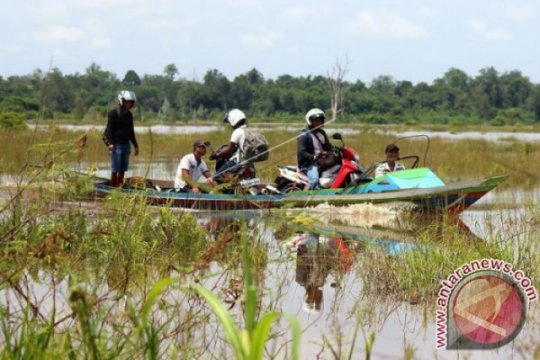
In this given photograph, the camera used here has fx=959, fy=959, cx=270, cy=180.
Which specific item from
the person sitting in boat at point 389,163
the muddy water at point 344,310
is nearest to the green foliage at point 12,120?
the person sitting in boat at point 389,163

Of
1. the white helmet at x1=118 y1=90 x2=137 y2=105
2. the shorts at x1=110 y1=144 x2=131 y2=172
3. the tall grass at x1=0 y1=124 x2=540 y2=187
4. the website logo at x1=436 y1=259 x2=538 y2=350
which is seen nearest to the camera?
the website logo at x1=436 y1=259 x2=538 y2=350

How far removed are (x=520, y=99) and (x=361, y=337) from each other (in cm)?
9155

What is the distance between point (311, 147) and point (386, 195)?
1.31 m

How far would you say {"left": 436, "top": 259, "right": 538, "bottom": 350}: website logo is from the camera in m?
5.83

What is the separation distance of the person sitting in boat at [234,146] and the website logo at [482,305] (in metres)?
6.10

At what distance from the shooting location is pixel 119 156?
A: 43.1 ft

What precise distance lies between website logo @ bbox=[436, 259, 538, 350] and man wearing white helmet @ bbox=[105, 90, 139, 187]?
7022mm

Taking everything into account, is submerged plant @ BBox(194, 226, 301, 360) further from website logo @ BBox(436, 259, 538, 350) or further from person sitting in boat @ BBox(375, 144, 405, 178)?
person sitting in boat @ BBox(375, 144, 405, 178)

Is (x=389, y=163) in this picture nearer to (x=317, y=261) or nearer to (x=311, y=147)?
(x=311, y=147)

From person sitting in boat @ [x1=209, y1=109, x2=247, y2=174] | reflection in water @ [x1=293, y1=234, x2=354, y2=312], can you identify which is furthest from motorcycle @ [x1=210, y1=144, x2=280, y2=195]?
reflection in water @ [x1=293, y1=234, x2=354, y2=312]

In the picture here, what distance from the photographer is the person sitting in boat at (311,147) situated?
1270cm

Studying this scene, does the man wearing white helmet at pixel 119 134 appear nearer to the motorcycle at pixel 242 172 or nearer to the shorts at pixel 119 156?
the shorts at pixel 119 156

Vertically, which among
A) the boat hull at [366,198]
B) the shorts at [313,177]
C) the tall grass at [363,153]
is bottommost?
the tall grass at [363,153]

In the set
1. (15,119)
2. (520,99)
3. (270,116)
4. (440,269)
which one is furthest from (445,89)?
(440,269)
